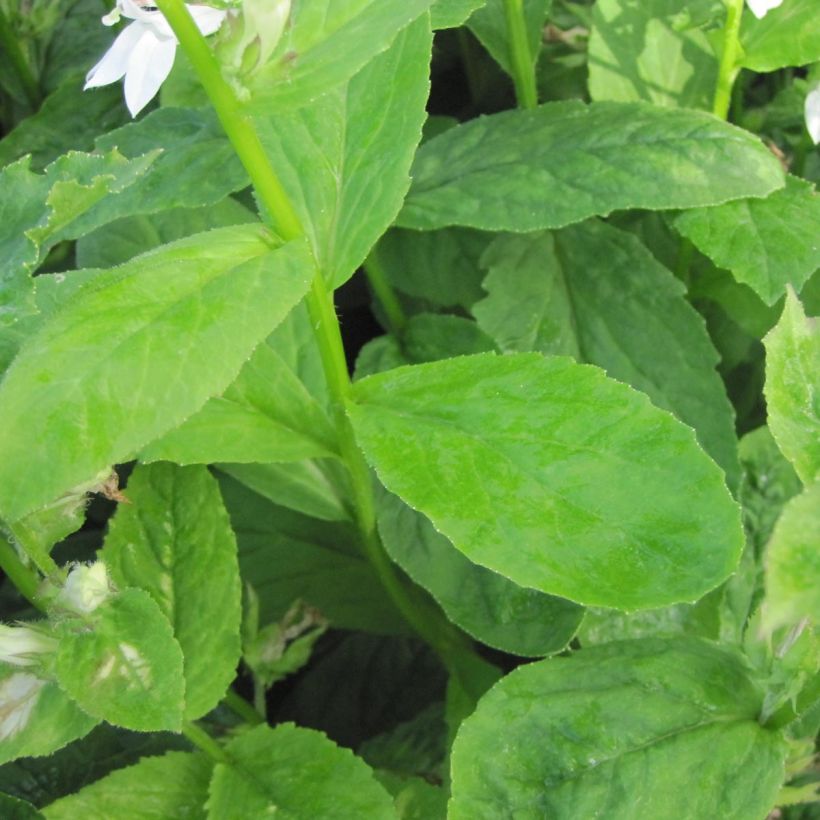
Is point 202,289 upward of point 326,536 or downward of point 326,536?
upward

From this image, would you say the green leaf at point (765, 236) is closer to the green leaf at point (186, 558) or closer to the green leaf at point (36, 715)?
the green leaf at point (186, 558)

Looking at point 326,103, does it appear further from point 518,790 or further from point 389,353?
point 518,790

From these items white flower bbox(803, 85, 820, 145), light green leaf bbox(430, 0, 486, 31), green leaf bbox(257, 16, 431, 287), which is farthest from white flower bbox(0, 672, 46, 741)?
white flower bbox(803, 85, 820, 145)

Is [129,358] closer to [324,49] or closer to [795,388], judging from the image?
[324,49]

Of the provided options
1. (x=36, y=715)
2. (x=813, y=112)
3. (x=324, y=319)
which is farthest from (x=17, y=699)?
(x=813, y=112)

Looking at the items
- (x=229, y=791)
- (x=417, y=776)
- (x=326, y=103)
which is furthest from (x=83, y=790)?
(x=326, y=103)

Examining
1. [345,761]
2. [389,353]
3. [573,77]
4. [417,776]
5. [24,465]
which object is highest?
[24,465]
